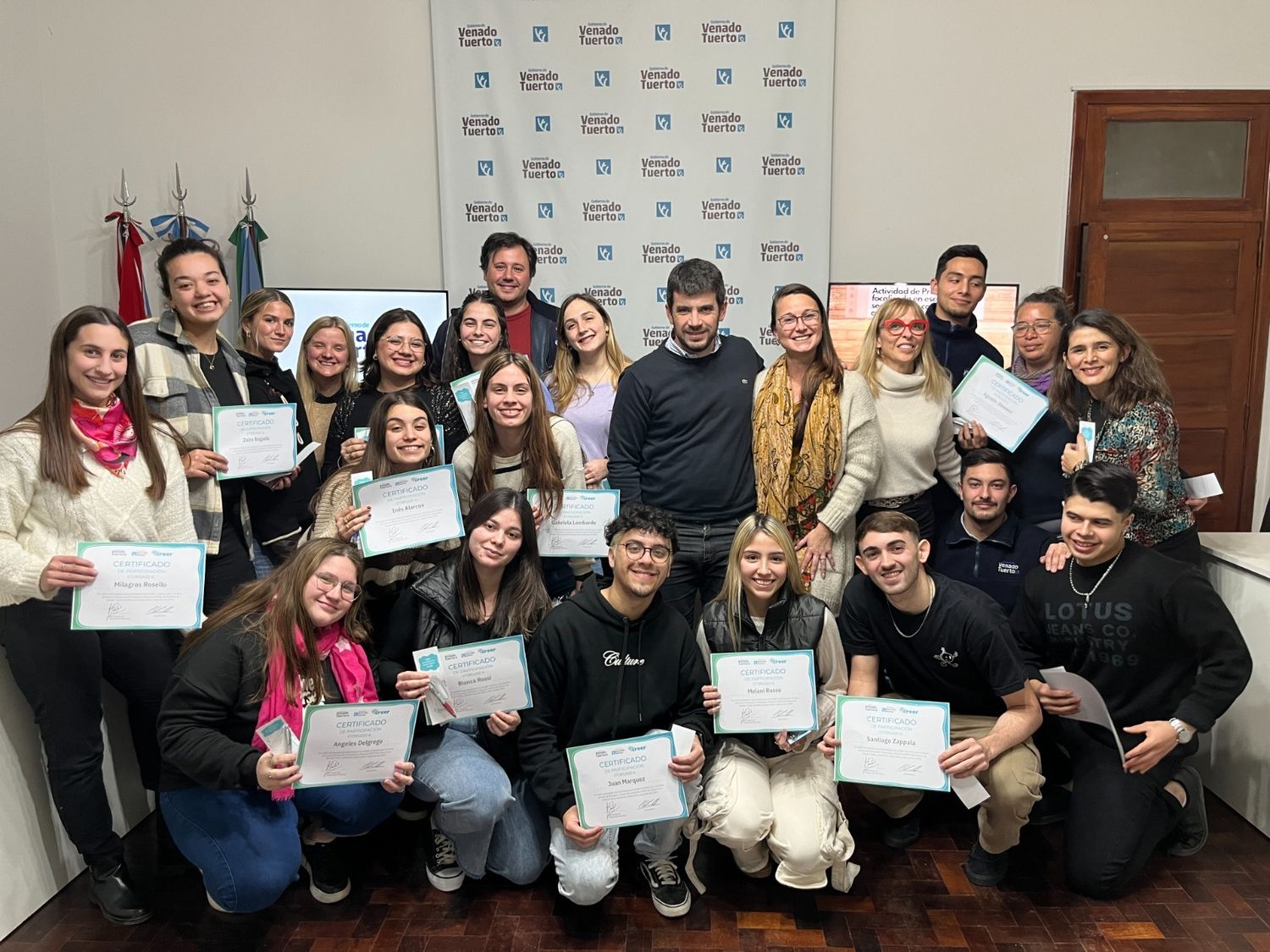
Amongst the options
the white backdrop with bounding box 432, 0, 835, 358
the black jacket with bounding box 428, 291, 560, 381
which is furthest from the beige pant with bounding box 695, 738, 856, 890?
the white backdrop with bounding box 432, 0, 835, 358

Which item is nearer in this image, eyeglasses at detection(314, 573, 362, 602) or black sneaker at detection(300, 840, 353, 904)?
eyeglasses at detection(314, 573, 362, 602)

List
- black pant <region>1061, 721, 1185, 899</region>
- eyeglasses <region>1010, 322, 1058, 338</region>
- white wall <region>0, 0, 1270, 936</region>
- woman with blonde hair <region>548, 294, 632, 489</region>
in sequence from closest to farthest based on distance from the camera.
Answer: black pant <region>1061, 721, 1185, 899</region>
woman with blonde hair <region>548, 294, 632, 489</region>
eyeglasses <region>1010, 322, 1058, 338</region>
white wall <region>0, 0, 1270, 936</region>

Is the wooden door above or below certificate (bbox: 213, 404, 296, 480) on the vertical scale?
above

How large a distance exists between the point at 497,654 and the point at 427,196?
3.76 metres

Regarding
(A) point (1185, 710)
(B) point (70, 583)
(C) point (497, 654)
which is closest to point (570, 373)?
(C) point (497, 654)

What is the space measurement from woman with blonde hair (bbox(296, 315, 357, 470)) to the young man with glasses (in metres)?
1.43

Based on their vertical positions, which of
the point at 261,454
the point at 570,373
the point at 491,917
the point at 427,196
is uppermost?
the point at 427,196

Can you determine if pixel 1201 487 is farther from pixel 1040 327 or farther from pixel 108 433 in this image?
pixel 108 433

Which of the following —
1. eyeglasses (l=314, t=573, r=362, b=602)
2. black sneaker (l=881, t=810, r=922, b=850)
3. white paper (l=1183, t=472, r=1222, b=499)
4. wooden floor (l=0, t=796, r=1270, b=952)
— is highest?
white paper (l=1183, t=472, r=1222, b=499)

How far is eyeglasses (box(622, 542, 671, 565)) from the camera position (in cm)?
289

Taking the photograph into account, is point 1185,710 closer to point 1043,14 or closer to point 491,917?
point 491,917

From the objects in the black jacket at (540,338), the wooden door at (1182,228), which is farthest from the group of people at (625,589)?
the wooden door at (1182,228)

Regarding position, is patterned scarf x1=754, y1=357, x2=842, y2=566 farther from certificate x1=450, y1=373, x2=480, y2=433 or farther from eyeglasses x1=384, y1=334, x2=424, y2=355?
eyeglasses x1=384, y1=334, x2=424, y2=355

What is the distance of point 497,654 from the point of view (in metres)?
2.92
